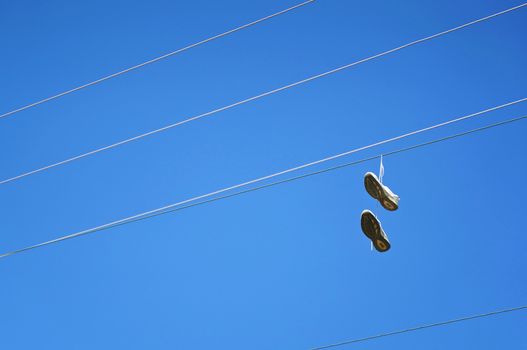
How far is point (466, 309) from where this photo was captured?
584 inches

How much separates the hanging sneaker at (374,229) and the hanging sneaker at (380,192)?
151 mm

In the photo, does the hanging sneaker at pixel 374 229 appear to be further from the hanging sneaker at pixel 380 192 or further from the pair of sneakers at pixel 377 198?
the hanging sneaker at pixel 380 192

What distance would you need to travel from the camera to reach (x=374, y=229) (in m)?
7.17

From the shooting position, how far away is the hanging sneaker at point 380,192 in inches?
273

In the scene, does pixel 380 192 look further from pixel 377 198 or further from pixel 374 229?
pixel 374 229

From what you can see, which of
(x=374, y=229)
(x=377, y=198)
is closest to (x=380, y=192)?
(x=377, y=198)

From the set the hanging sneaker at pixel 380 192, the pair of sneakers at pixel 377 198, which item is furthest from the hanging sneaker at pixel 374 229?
the hanging sneaker at pixel 380 192

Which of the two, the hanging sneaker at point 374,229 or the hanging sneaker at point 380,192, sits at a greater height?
the hanging sneaker at point 380,192

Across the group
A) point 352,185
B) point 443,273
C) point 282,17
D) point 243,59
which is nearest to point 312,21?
point 282,17

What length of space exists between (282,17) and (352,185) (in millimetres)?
2962

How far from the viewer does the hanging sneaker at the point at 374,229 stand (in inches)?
276

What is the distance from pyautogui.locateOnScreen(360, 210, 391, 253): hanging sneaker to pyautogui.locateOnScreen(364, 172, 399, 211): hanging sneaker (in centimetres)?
15

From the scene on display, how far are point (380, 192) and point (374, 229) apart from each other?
0.30 m

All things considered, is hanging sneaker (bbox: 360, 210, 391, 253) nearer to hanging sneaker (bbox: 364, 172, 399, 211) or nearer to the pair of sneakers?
the pair of sneakers
